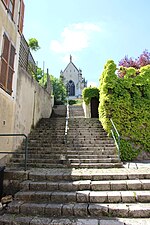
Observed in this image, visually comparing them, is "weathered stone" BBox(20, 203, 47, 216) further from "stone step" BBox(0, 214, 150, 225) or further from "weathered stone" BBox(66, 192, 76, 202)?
"weathered stone" BBox(66, 192, 76, 202)

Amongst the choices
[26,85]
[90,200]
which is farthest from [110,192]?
[26,85]

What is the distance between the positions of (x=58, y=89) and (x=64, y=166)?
71.9ft

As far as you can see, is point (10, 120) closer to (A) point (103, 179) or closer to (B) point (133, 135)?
Answer: (A) point (103, 179)

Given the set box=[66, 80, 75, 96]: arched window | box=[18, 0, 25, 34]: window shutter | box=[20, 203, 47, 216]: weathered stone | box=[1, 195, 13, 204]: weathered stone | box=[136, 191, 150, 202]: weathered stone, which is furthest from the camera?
box=[66, 80, 75, 96]: arched window

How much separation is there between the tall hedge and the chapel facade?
3375 centimetres

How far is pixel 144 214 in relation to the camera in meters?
3.55

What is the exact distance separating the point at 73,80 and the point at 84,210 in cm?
4335

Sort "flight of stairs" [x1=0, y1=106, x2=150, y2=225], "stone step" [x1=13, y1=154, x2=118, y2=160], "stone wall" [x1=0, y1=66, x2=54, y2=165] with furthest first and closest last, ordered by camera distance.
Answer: "stone step" [x1=13, y1=154, x2=118, y2=160], "stone wall" [x1=0, y1=66, x2=54, y2=165], "flight of stairs" [x1=0, y1=106, x2=150, y2=225]

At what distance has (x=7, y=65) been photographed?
19.7ft

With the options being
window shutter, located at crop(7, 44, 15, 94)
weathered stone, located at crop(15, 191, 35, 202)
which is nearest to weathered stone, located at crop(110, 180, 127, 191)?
weathered stone, located at crop(15, 191, 35, 202)

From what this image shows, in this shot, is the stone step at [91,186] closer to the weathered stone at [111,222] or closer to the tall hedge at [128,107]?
the weathered stone at [111,222]

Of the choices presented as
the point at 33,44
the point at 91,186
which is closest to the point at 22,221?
the point at 91,186

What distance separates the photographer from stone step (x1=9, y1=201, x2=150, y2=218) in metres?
3.59

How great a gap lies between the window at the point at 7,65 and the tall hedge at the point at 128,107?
4.86 m
